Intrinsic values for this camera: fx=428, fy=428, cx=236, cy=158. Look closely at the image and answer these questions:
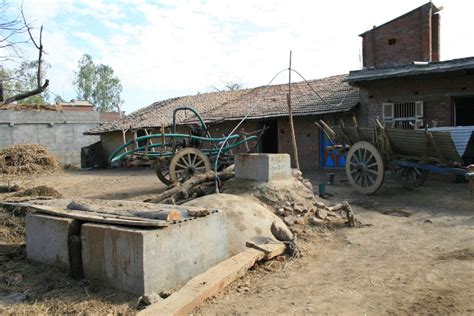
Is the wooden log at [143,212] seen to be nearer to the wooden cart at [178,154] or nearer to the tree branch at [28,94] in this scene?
the tree branch at [28,94]

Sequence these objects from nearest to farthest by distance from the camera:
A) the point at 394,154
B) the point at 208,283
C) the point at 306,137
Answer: the point at 208,283
the point at 394,154
the point at 306,137

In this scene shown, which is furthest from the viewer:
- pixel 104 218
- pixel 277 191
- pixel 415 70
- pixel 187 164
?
pixel 415 70

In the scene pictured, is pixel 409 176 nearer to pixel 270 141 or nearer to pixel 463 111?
pixel 463 111

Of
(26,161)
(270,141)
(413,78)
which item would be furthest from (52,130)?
(413,78)

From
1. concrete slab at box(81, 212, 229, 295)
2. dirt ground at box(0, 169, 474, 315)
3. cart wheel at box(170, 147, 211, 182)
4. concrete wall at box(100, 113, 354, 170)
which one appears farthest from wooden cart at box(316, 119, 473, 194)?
concrete slab at box(81, 212, 229, 295)

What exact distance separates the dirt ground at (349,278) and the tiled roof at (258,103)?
768cm

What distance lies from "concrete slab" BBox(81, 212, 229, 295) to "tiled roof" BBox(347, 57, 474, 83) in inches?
343

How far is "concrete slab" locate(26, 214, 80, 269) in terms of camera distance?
4.70m

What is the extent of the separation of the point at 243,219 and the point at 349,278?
167cm

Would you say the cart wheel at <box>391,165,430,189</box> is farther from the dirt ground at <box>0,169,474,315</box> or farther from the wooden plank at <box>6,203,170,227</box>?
the wooden plank at <box>6,203,170,227</box>

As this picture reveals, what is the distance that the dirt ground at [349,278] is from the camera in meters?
3.88

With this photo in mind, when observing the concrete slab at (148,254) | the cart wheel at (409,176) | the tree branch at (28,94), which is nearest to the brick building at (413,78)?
the cart wheel at (409,176)

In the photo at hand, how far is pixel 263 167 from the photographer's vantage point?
7.05m

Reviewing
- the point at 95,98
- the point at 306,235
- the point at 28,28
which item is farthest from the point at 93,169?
the point at 95,98
